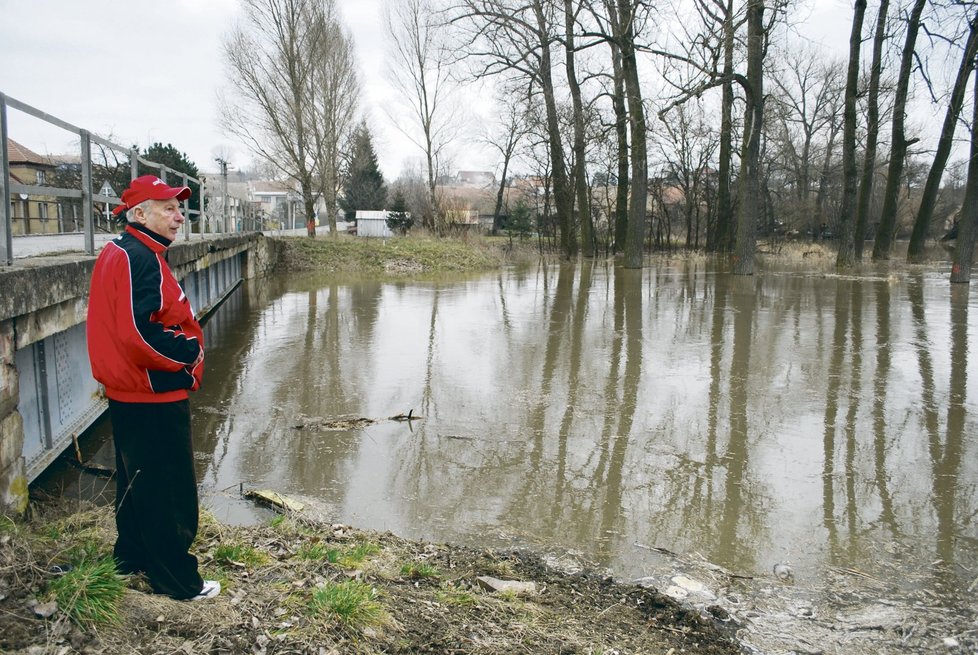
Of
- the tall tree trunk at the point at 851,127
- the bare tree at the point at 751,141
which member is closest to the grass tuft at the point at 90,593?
the bare tree at the point at 751,141

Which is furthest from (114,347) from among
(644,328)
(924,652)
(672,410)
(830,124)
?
(830,124)

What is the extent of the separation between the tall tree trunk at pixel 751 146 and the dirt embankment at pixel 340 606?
19575 mm

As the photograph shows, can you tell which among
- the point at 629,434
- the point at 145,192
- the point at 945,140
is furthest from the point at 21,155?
the point at 945,140

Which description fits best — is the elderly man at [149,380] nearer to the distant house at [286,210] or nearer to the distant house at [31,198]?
the distant house at [31,198]

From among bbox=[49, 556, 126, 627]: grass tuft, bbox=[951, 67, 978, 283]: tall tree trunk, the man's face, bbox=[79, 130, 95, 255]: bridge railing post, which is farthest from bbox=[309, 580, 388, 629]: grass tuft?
bbox=[951, 67, 978, 283]: tall tree trunk

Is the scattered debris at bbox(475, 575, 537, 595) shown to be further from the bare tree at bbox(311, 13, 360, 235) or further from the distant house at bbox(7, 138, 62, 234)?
the bare tree at bbox(311, 13, 360, 235)

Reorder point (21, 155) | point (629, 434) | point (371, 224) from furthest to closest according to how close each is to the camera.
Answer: point (371, 224)
point (629, 434)
point (21, 155)

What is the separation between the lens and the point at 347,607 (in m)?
3.31

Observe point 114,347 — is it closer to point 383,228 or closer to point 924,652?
point 924,652

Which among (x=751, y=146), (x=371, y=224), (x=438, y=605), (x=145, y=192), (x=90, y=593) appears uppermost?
(x=751, y=146)

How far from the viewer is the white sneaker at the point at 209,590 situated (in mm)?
3307

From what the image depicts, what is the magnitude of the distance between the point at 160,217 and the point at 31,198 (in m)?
4.50

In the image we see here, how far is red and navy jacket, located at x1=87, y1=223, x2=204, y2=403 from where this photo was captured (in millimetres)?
3080

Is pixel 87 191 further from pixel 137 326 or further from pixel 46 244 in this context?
pixel 137 326
